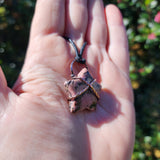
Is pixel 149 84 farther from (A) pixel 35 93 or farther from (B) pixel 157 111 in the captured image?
(A) pixel 35 93

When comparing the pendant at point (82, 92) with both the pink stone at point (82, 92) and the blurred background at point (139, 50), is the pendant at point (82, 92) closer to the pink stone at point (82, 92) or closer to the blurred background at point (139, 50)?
the pink stone at point (82, 92)

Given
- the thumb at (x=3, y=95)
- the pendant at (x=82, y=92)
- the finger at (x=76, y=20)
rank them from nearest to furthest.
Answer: the thumb at (x=3, y=95)
the pendant at (x=82, y=92)
the finger at (x=76, y=20)

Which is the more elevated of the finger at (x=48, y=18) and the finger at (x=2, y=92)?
the finger at (x=48, y=18)

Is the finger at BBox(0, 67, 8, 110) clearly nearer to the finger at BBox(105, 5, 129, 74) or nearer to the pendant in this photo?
→ the pendant

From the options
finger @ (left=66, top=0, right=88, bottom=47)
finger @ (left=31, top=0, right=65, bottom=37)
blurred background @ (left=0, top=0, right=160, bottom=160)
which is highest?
finger @ (left=31, top=0, right=65, bottom=37)

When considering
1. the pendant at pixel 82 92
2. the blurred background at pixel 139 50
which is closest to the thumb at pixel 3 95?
the pendant at pixel 82 92

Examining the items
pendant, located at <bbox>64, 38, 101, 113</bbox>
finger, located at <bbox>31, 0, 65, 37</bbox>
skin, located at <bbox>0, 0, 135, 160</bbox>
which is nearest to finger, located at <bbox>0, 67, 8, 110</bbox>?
skin, located at <bbox>0, 0, 135, 160</bbox>
